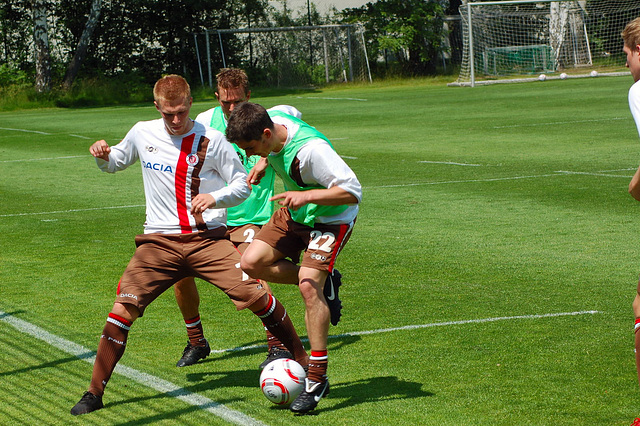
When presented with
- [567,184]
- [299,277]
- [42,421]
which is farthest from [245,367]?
[567,184]

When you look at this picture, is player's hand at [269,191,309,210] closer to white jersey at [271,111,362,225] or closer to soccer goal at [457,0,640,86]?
white jersey at [271,111,362,225]

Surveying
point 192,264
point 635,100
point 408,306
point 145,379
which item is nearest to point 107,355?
point 145,379

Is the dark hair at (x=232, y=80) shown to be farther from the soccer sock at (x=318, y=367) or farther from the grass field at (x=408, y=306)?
the soccer sock at (x=318, y=367)

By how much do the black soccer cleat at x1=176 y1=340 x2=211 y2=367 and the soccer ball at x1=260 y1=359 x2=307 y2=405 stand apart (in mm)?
1010

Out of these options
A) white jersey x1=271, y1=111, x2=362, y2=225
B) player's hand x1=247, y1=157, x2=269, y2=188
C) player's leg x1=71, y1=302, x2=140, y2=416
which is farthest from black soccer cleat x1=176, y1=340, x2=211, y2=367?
white jersey x1=271, y1=111, x2=362, y2=225

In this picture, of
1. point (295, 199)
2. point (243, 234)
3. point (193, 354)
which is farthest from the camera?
point (243, 234)

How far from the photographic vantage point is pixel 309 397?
5238 millimetres

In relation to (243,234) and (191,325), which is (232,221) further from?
(191,325)

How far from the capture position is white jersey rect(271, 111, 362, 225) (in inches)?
205

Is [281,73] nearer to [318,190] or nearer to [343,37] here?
[343,37]

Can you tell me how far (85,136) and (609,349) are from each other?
20.1 metres

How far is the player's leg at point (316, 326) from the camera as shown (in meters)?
5.31

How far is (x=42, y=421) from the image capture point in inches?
205

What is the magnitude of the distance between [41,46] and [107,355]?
35.0m
